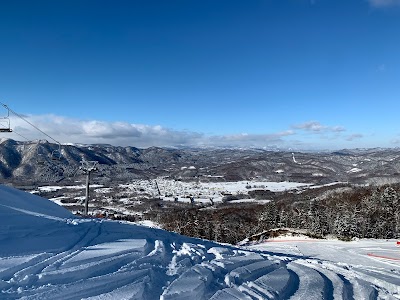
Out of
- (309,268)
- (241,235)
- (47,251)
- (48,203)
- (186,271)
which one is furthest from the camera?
(241,235)

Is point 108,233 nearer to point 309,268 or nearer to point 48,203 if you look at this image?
point 48,203

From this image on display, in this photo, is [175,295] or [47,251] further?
[47,251]

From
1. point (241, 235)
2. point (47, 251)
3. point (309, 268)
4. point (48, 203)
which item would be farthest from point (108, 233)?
point (241, 235)

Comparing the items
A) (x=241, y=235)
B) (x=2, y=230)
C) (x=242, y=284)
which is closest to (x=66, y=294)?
(x=242, y=284)

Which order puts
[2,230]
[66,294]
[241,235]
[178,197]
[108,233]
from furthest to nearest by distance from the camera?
[178,197], [241,235], [108,233], [2,230], [66,294]

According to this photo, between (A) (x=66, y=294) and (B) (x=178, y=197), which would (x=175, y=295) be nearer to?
(A) (x=66, y=294)

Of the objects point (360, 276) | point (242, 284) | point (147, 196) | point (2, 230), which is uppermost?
point (2, 230)

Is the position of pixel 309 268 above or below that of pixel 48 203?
below
